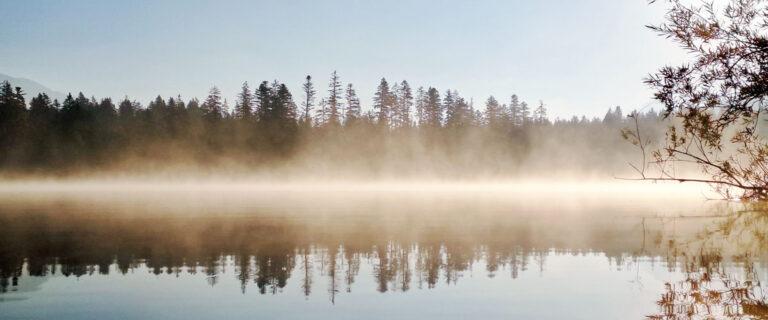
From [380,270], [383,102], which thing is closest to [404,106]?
[383,102]

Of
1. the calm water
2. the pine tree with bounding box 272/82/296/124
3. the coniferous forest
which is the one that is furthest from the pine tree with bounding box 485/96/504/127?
the calm water

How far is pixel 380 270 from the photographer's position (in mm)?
19516

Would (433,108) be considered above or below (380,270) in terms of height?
above

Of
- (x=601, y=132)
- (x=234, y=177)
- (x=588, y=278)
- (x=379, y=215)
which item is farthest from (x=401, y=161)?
(x=588, y=278)

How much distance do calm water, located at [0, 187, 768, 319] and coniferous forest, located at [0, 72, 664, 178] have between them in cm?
9011

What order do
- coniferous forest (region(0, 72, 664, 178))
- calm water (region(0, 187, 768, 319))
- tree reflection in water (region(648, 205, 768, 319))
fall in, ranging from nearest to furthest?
tree reflection in water (region(648, 205, 768, 319)), calm water (region(0, 187, 768, 319)), coniferous forest (region(0, 72, 664, 178))

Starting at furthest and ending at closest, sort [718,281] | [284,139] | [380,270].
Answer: [284,139]
[380,270]
[718,281]

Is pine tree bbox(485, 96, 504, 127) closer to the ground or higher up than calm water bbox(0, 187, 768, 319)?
higher up

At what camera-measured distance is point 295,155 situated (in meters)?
123

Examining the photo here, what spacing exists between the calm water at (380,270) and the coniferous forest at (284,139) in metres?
90.1

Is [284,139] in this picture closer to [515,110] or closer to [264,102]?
[264,102]

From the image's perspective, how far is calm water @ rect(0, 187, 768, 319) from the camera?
14.3 metres

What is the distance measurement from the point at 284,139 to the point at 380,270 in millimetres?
106564

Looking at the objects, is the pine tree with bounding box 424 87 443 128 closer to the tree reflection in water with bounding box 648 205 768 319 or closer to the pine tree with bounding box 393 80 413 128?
the pine tree with bounding box 393 80 413 128
